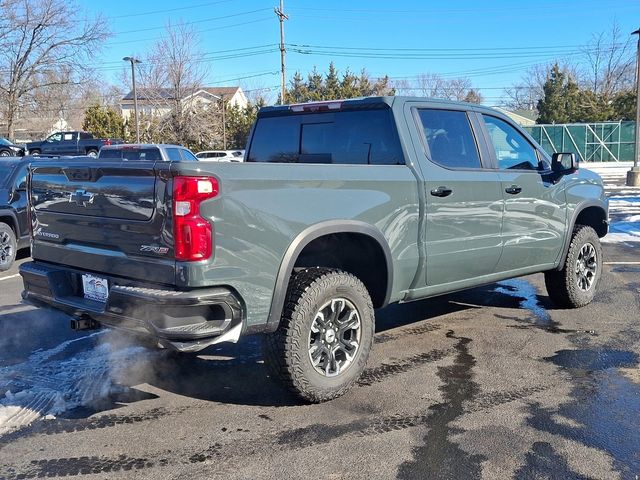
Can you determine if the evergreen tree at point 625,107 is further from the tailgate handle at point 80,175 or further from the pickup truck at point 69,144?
the tailgate handle at point 80,175

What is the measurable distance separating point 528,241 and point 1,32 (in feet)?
158

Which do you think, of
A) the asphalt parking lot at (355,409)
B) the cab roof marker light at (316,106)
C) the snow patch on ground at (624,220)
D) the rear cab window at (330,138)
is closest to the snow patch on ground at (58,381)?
the asphalt parking lot at (355,409)

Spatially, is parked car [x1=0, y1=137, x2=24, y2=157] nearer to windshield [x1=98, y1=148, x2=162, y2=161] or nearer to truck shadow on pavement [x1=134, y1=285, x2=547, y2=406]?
windshield [x1=98, y1=148, x2=162, y2=161]

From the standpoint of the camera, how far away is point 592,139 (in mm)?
40656

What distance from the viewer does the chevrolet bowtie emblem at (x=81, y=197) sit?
385 centimetres

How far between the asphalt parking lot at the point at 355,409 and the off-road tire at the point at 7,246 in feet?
11.2

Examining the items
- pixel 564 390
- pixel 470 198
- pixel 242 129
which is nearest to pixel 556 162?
pixel 470 198

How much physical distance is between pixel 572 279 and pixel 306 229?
12.0 feet

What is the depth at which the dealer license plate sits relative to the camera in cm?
379

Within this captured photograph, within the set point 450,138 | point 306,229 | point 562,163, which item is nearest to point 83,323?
point 306,229

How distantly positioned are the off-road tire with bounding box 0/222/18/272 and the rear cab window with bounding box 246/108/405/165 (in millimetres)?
5130

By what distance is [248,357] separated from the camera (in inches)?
199

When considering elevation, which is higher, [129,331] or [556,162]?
[556,162]

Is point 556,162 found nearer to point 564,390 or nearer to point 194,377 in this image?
point 564,390
